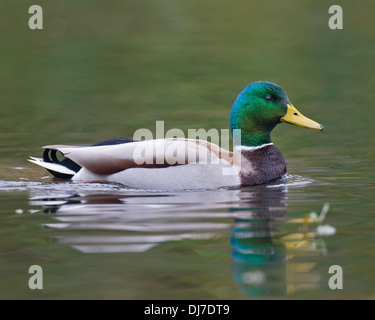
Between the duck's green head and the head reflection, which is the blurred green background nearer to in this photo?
the duck's green head

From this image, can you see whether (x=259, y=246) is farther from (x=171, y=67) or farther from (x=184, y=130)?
(x=171, y=67)

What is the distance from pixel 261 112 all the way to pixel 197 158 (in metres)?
1.06

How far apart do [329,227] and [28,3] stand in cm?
1735

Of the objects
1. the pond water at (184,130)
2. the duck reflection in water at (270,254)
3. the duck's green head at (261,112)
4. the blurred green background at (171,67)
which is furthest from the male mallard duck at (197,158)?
the blurred green background at (171,67)

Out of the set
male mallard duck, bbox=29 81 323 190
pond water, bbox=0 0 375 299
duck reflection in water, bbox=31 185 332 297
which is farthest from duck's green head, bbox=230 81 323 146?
duck reflection in water, bbox=31 185 332 297

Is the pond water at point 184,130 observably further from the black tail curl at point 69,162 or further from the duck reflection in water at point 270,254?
the black tail curl at point 69,162

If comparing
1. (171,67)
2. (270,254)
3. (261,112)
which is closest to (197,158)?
(261,112)

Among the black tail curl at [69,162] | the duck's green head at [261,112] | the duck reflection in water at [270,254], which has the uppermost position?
the duck's green head at [261,112]

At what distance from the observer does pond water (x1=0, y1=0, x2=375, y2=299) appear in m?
5.78

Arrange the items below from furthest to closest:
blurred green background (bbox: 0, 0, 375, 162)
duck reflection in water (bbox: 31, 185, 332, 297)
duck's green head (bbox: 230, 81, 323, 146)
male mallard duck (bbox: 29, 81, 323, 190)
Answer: blurred green background (bbox: 0, 0, 375, 162) → duck's green head (bbox: 230, 81, 323, 146) → male mallard duck (bbox: 29, 81, 323, 190) → duck reflection in water (bbox: 31, 185, 332, 297)

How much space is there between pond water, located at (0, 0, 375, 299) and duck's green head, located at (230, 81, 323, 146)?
2.23 feet

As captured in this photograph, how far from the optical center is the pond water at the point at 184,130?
19.0ft

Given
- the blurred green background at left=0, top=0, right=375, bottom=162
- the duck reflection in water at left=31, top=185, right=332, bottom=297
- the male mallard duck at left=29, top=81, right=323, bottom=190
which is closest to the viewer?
the duck reflection in water at left=31, top=185, right=332, bottom=297
